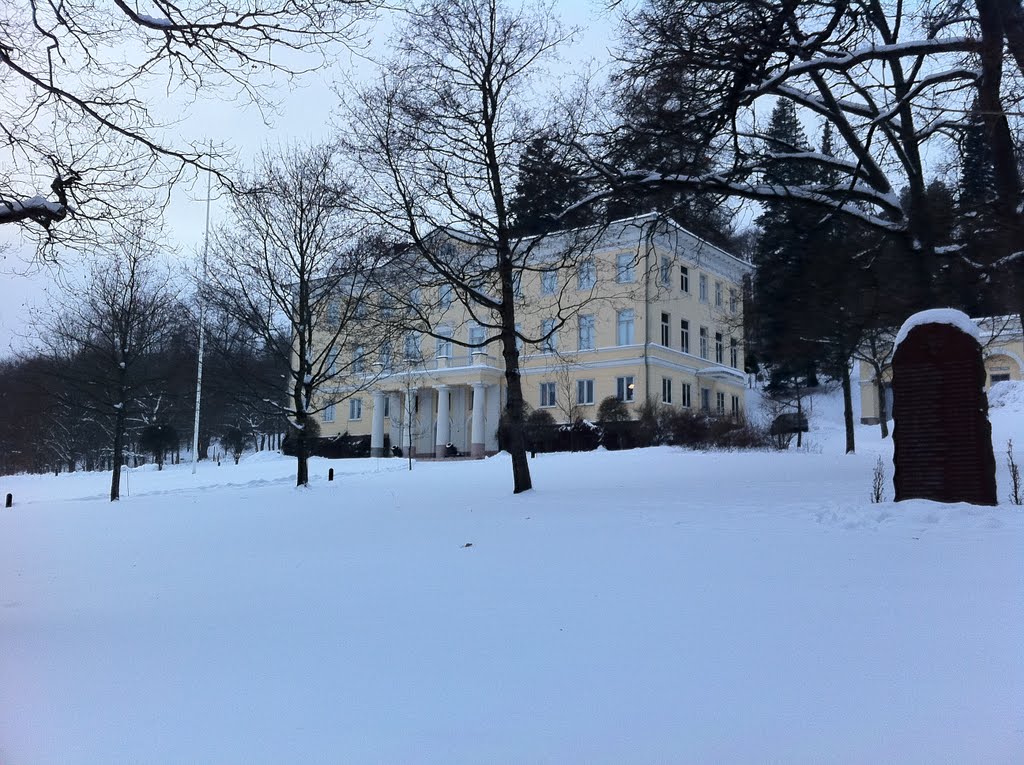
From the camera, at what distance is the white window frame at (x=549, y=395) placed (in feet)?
125

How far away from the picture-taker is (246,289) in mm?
20000

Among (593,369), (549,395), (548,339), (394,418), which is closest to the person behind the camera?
(548,339)

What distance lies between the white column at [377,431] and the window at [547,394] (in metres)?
10.0

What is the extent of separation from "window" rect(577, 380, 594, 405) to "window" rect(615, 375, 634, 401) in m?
1.39

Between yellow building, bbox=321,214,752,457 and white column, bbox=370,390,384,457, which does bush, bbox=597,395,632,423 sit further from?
white column, bbox=370,390,384,457

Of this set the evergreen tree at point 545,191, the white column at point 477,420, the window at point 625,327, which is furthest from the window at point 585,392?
the evergreen tree at point 545,191

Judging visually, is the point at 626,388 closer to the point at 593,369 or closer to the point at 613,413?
the point at 593,369

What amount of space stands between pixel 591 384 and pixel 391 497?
77.4 ft

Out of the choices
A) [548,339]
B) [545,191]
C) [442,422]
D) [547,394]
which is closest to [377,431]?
[442,422]

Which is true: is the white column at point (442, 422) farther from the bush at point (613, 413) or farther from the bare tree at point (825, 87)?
the bare tree at point (825, 87)

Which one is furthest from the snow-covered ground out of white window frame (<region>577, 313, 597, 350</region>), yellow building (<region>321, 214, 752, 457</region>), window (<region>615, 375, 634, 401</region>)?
white window frame (<region>577, 313, 597, 350</region>)

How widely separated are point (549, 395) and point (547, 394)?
0.47ft

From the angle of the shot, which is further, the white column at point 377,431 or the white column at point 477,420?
the white column at point 377,431

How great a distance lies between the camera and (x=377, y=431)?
4397cm
